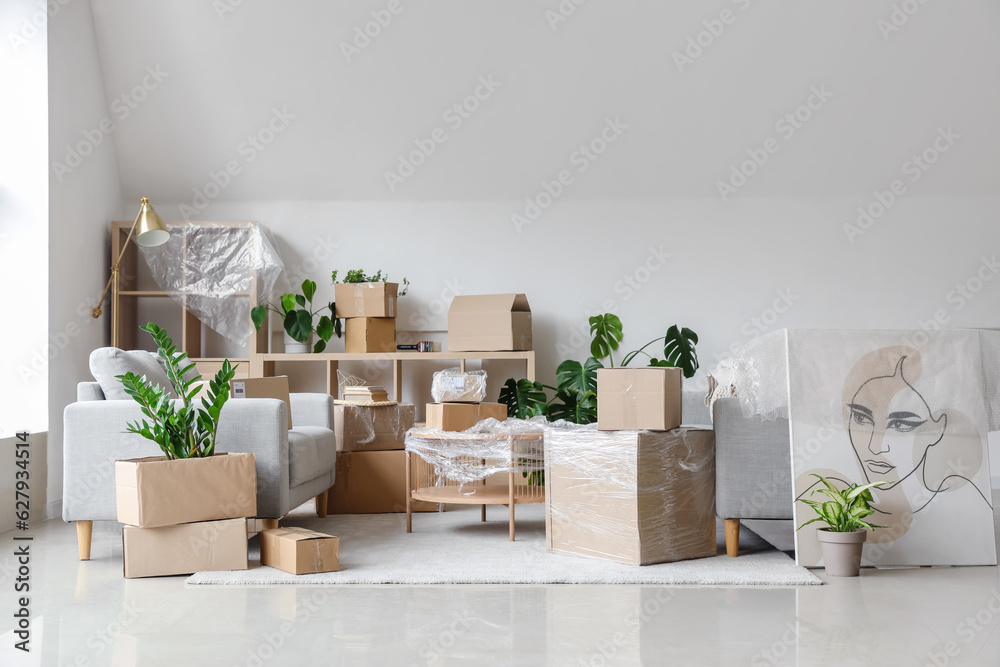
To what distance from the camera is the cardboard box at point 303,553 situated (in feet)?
8.68

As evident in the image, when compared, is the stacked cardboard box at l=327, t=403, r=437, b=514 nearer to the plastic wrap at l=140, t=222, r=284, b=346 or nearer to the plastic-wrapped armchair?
the plastic-wrapped armchair

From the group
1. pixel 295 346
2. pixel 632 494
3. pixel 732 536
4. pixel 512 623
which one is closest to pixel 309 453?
pixel 632 494

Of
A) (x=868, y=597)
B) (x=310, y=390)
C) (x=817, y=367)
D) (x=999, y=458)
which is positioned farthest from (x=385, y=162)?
(x=999, y=458)

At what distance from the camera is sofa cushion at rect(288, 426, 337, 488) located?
10.0 feet

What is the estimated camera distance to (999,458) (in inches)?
197

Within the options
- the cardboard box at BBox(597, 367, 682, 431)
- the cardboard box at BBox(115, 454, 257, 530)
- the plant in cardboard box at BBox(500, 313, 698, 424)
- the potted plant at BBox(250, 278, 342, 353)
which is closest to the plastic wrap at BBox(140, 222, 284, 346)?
the potted plant at BBox(250, 278, 342, 353)

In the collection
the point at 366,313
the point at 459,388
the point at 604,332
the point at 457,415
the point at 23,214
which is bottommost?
the point at 457,415

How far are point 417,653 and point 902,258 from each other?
168 inches

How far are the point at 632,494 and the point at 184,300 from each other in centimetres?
307

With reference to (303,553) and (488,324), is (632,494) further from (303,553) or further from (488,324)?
(488,324)

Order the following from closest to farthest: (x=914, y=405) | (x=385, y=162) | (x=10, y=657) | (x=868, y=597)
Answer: (x=10, y=657) < (x=868, y=597) < (x=914, y=405) < (x=385, y=162)

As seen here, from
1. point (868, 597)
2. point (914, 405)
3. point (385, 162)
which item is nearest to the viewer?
point (868, 597)

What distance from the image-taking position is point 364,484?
400 centimetres

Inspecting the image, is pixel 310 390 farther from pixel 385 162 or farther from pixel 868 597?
pixel 868 597
